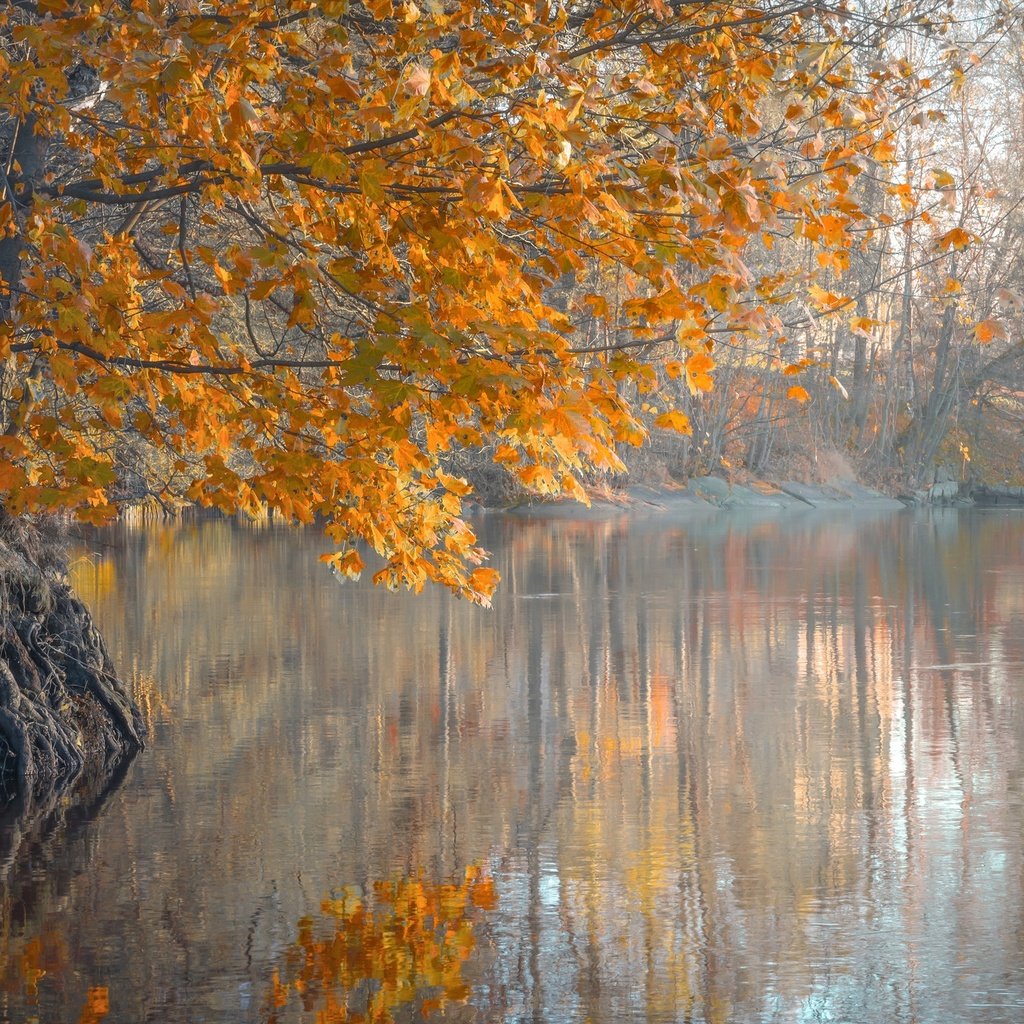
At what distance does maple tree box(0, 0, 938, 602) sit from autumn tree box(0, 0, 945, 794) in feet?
0.07

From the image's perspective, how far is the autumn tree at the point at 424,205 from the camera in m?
6.83

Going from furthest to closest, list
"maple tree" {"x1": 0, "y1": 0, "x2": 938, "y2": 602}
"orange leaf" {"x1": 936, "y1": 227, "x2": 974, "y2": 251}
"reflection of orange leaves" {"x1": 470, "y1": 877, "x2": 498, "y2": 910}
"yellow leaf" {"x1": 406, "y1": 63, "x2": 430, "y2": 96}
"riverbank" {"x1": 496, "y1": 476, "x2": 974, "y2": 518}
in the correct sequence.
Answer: "riverbank" {"x1": 496, "y1": 476, "x2": 974, "y2": 518} → "reflection of orange leaves" {"x1": 470, "y1": 877, "x2": 498, "y2": 910} → "orange leaf" {"x1": 936, "y1": 227, "x2": 974, "y2": 251} → "maple tree" {"x1": 0, "y1": 0, "x2": 938, "y2": 602} → "yellow leaf" {"x1": 406, "y1": 63, "x2": 430, "y2": 96}

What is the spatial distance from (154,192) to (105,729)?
4594mm

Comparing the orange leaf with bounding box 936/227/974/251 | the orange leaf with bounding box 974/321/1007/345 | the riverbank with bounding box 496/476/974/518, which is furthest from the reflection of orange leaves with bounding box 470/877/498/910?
the riverbank with bounding box 496/476/974/518

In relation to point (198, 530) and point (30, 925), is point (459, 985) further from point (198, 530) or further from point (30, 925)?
point (198, 530)

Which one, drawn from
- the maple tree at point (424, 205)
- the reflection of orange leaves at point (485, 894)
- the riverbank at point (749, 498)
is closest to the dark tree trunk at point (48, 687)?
the maple tree at point (424, 205)

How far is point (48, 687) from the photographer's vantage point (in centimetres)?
1118

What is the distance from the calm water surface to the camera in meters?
6.71

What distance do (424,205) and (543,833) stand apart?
11.7 ft

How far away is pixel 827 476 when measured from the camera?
2347 inches

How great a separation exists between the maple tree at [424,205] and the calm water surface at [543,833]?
5.86ft

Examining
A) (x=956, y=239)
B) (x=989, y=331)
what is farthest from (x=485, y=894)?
(x=956, y=239)

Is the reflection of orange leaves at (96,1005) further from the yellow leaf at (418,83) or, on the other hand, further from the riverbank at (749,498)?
the riverbank at (749,498)

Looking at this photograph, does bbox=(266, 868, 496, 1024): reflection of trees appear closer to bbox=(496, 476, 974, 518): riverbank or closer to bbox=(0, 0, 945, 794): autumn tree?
bbox=(0, 0, 945, 794): autumn tree
